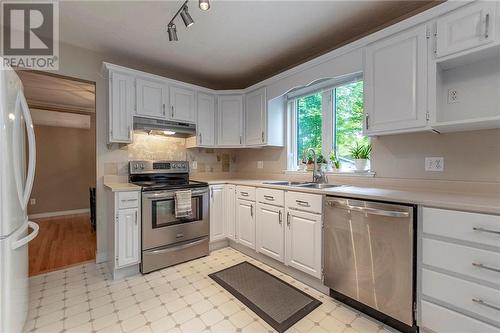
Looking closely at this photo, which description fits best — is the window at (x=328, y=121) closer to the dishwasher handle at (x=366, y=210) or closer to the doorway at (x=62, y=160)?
the dishwasher handle at (x=366, y=210)

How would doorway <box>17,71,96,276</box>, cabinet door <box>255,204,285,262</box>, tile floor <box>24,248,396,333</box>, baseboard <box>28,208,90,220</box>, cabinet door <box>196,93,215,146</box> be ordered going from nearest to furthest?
1. tile floor <box>24,248,396,333</box>
2. cabinet door <box>255,204,285,262</box>
3. cabinet door <box>196,93,215,146</box>
4. doorway <box>17,71,96,276</box>
5. baseboard <box>28,208,90,220</box>

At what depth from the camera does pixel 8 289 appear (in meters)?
1.28

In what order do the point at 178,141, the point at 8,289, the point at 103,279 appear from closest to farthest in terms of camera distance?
the point at 8,289, the point at 103,279, the point at 178,141

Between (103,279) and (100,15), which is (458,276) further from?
(100,15)

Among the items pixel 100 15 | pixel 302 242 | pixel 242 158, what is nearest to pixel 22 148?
pixel 100 15

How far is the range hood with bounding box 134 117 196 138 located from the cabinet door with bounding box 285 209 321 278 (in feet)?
5.92

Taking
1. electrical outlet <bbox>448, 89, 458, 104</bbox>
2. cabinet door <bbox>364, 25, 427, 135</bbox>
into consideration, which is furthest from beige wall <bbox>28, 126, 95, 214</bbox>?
electrical outlet <bbox>448, 89, 458, 104</bbox>

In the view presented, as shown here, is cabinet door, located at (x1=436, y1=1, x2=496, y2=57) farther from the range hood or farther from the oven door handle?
the oven door handle

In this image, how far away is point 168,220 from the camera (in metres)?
2.54

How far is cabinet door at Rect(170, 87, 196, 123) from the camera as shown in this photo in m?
3.00

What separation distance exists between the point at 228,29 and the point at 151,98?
1.27m

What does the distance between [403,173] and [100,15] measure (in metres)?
3.17
